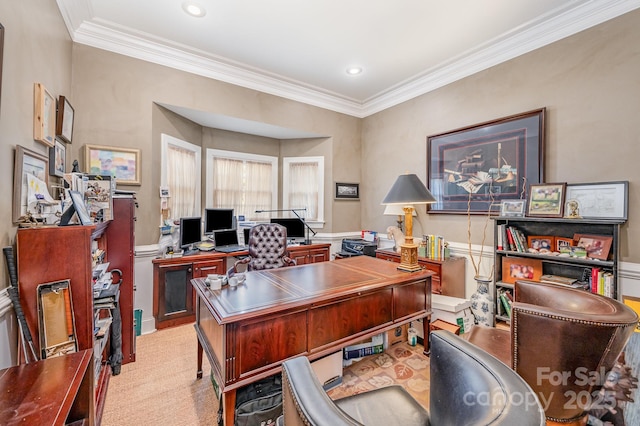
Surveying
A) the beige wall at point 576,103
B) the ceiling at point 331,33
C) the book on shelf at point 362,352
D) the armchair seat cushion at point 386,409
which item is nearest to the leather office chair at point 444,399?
the armchair seat cushion at point 386,409

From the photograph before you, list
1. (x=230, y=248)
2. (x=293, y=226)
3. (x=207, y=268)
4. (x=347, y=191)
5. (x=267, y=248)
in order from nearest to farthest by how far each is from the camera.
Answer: (x=207, y=268) < (x=267, y=248) < (x=230, y=248) < (x=293, y=226) < (x=347, y=191)

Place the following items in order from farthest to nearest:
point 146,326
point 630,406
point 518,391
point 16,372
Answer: point 146,326 → point 630,406 → point 16,372 → point 518,391

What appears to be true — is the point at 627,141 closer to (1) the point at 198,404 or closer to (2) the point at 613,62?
(2) the point at 613,62

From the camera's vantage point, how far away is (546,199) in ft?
8.47

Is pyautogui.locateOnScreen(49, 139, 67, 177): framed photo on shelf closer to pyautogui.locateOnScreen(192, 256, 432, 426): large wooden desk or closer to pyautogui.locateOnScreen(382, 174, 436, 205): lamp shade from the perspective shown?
pyautogui.locateOnScreen(192, 256, 432, 426): large wooden desk

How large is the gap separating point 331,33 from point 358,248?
2.96m

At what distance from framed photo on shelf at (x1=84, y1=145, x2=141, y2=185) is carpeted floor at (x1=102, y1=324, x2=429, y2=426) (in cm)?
181

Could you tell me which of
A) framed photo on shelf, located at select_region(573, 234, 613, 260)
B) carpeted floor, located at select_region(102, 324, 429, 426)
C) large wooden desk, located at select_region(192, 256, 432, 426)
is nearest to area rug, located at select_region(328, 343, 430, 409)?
carpeted floor, located at select_region(102, 324, 429, 426)

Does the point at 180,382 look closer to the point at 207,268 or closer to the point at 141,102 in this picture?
the point at 207,268

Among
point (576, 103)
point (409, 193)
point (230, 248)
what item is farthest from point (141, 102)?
point (576, 103)

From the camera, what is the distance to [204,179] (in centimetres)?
419

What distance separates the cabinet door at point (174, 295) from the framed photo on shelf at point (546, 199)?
12.7 ft

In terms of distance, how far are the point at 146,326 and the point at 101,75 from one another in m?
2.81

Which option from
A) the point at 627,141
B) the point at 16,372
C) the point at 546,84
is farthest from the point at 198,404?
the point at 546,84
